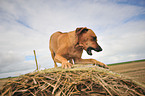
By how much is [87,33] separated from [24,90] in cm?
222

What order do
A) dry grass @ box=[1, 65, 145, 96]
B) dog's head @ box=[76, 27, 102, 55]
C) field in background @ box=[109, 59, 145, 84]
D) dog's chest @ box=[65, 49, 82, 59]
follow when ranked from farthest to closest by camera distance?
field in background @ box=[109, 59, 145, 84] < dog's chest @ box=[65, 49, 82, 59] < dog's head @ box=[76, 27, 102, 55] < dry grass @ box=[1, 65, 145, 96]

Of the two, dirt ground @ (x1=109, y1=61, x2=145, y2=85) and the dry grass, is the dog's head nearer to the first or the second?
dirt ground @ (x1=109, y1=61, x2=145, y2=85)

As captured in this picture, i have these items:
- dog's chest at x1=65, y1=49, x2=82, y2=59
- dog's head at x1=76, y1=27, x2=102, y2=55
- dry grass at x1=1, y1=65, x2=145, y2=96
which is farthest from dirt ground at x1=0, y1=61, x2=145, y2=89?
dog's chest at x1=65, y1=49, x2=82, y2=59

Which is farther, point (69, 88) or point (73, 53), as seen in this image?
point (73, 53)

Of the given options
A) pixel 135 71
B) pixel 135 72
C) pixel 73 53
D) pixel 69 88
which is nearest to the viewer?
pixel 69 88

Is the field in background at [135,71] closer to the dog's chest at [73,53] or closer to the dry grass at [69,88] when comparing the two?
the dry grass at [69,88]

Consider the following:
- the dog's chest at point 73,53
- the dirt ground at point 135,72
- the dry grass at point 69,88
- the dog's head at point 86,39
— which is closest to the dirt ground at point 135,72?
the dirt ground at point 135,72

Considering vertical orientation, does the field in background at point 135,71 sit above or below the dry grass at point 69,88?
below

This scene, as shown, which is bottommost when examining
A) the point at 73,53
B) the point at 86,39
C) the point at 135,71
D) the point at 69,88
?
the point at 135,71

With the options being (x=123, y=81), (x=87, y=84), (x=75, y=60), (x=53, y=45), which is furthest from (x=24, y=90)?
(x=53, y=45)

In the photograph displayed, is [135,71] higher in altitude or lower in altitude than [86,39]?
lower

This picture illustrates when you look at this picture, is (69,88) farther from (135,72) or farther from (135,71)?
(135,71)

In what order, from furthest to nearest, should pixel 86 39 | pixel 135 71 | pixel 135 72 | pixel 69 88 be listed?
pixel 135 71 → pixel 135 72 → pixel 86 39 → pixel 69 88

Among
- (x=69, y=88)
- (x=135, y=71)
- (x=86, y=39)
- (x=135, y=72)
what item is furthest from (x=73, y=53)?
(x=135, y=71)
